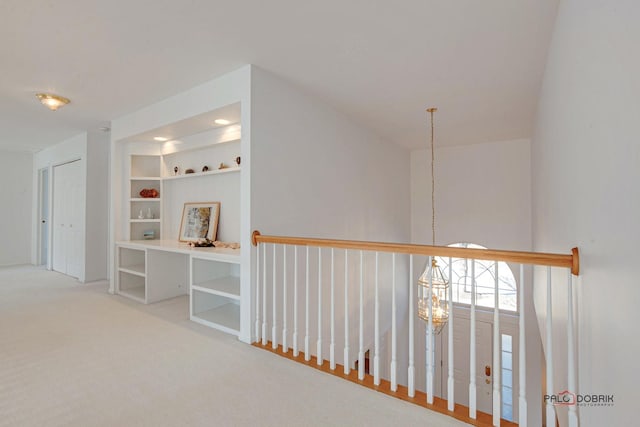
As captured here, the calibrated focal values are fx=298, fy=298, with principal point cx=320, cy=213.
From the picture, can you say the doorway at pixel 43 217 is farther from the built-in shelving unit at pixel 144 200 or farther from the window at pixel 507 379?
the window at pixel 507 379

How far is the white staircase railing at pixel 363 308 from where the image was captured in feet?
4.78

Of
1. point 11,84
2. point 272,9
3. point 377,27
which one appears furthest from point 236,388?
point 11,84

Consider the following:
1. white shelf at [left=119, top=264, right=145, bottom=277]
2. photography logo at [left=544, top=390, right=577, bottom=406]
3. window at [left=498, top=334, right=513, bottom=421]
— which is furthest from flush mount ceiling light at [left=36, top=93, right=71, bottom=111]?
window at [left=498, top=334, right=513, bottom=421]

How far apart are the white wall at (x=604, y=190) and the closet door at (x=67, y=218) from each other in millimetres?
6210

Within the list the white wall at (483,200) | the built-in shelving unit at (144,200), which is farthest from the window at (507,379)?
the built-in shelving unit at (144,200)

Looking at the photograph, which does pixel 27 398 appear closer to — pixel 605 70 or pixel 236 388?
pixel 236 388

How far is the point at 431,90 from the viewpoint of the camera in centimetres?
312

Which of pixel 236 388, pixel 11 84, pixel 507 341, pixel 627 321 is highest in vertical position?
pixel 11 84

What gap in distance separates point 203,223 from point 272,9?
9.08ft

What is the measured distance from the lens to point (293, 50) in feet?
7.84

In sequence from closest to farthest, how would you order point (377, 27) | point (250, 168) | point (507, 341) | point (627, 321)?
point (627, 321)
point (377, 27)
point (250, 168)
point (507, 341)

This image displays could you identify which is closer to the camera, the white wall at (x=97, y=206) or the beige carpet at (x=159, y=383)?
the beige carpet at (x=159, y=383)

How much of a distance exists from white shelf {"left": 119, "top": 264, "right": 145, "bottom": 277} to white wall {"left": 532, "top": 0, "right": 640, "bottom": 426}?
13.5 feet

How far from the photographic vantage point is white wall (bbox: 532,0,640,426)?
929 millimetres
